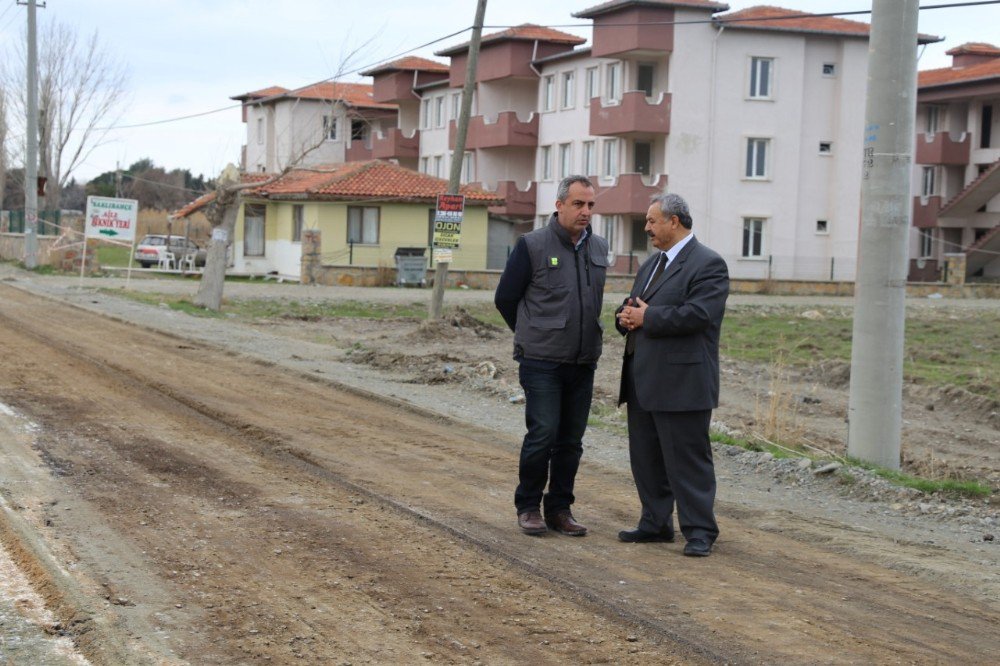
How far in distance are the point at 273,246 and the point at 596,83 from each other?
14.1 metres

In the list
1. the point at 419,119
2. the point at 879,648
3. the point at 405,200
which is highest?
the point at 419,119

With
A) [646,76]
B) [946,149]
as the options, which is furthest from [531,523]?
[946,149]

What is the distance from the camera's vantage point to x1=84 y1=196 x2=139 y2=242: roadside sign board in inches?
1396

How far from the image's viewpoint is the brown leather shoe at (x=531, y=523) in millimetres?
7812

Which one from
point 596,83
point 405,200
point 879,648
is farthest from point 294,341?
point 596,83

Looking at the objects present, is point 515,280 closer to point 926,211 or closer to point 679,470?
point 679,470

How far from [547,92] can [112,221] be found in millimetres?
23788

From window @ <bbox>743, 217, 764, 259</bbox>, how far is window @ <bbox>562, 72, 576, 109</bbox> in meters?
8.93

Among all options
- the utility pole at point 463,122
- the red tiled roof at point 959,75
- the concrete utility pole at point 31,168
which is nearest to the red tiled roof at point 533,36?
the red tiled roof at point 959,75

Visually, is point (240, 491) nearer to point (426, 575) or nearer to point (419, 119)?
point (426, 575)

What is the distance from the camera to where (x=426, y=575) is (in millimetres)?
6766

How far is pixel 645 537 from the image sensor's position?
7.80 meters

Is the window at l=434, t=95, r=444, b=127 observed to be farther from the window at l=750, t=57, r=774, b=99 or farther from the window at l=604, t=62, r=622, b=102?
the window at l=750, t=57, r=774, b=99

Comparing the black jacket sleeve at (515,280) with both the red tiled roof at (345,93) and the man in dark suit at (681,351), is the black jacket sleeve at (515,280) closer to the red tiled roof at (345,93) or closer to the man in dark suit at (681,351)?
the man in dark suit at (681,351)
